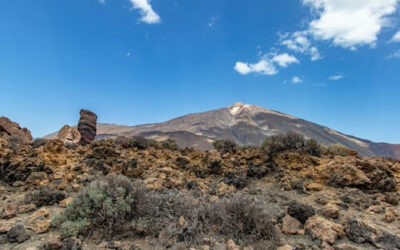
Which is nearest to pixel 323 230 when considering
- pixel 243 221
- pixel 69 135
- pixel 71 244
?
pixel 243 221

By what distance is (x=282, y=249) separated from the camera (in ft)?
11.0

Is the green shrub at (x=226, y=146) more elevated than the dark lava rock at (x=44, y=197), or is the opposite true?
the green shrub at (x=226, y=146)

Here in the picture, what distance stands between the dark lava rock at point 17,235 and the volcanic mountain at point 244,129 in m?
85.9

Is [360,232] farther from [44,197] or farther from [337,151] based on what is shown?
[337,151]

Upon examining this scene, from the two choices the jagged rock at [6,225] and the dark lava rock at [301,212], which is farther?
the dark lava rock at [301,212]

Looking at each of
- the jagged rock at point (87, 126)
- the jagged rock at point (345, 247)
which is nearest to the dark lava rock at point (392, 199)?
the jagged rock at point (345, 247)

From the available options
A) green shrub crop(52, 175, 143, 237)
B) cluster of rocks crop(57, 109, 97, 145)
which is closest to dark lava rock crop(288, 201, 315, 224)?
green shrub crop(52, 175, 143, 237)

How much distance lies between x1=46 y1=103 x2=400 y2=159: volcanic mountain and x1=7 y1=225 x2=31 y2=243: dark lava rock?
282 feet

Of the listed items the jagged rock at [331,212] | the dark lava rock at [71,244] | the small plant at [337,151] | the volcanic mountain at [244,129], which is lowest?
the dark lava rock at [71,244]

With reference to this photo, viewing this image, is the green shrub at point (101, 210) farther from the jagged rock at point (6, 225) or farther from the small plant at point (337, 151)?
the small plant at point (337, 151)

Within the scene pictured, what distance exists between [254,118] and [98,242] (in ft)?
478

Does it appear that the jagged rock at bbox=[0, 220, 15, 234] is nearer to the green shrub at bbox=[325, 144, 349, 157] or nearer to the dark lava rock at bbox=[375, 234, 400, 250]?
the dark lava rock at bbox=[375, 234, 400, 250]

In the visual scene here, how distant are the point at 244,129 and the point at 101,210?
119 metres

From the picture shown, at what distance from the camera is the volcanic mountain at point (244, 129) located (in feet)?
351
